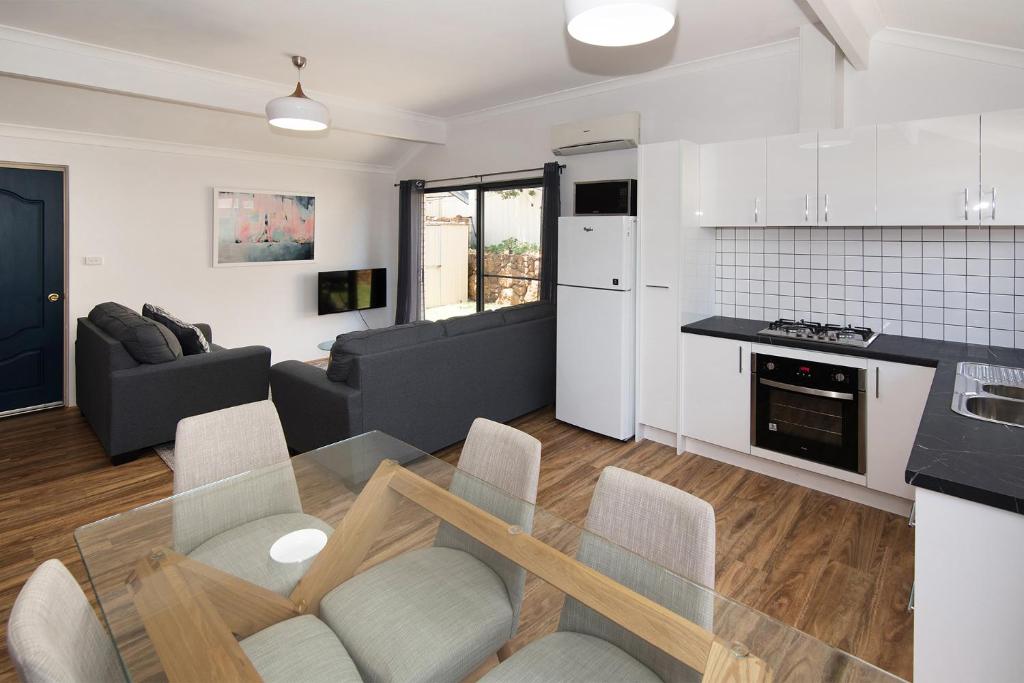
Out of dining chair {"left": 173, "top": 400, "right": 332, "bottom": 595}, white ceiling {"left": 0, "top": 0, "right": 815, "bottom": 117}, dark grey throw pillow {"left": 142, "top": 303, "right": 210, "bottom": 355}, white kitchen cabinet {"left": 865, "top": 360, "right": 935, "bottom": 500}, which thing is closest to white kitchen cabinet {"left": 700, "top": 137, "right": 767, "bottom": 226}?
white ceiling {"left": 0, "top": 0, "right": 815, "bottom": 117}

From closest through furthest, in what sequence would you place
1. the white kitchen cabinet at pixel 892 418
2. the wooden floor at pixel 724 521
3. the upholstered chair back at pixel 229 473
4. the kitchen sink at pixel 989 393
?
the upholstered chair back at pixel 229 473
the kitchen sink at pixel 989 393
the wooden floor at pixel 724 521
the white kitchen cabinet at pixel 892 418

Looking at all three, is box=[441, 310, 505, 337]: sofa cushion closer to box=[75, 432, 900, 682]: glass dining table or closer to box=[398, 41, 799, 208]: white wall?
box=[398, 41, 799, 208]: white wall

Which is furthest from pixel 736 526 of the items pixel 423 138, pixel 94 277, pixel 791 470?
pixel 94 277

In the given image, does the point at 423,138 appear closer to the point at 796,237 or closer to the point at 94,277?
the point at 94,277

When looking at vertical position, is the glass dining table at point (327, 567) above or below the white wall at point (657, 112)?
below

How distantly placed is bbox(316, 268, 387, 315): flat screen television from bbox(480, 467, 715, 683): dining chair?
18.3 ft

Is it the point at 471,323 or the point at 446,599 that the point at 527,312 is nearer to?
the point at 471,323

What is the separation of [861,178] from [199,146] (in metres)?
5.53

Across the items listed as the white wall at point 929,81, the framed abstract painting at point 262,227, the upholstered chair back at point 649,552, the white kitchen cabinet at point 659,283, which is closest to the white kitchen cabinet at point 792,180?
the white wall at point 929,81

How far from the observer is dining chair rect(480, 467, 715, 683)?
1.31 meters

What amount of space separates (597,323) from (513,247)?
6.48 ft

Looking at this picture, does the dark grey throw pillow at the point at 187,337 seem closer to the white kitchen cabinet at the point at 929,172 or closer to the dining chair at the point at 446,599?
the dining chair at the point at 446,599

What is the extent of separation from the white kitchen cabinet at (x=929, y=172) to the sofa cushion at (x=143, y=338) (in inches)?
173

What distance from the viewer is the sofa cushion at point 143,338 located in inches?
149
